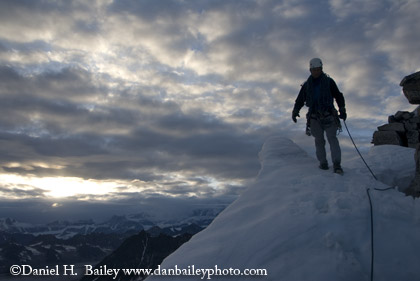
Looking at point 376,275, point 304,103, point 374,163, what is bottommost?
point 376,275

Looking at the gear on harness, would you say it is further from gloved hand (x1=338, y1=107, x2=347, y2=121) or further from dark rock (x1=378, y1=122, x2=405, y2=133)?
dark rock (x1=378, y1=122, x2=405, y2=133)

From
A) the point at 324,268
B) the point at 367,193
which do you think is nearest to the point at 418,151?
the point at 367,193

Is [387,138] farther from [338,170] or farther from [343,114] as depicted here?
[338,170]

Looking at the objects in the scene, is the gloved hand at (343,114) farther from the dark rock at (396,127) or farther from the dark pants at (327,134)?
the dark rock at (396,127)

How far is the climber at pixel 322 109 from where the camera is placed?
10453 mm

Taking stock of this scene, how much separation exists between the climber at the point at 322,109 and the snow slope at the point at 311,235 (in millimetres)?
2174

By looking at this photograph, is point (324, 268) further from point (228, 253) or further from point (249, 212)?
point (249, 212)

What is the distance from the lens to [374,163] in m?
11.6

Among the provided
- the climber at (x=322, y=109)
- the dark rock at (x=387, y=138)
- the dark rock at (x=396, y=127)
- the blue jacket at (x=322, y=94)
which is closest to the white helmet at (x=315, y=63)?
the climber at (x=322, y=109)

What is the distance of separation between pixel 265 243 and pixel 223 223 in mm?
1354

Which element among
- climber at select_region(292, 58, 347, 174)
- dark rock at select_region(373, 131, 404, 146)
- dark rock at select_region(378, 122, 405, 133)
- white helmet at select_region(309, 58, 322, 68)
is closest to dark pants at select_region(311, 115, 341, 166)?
climber at select_region(292, 58, 347, 174)

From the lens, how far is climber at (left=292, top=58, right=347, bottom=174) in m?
10.5

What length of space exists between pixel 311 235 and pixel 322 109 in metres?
5.69

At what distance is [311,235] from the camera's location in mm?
6090
